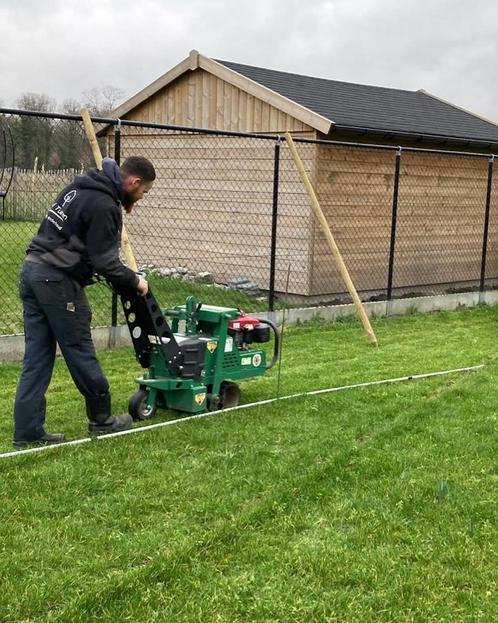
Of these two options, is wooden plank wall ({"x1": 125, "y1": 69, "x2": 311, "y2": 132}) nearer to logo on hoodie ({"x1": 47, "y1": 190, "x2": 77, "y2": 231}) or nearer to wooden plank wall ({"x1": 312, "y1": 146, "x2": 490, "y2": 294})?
wooden plank wall ({"x1": 312, "y1": 146, "x2": 490, "y2": 294})

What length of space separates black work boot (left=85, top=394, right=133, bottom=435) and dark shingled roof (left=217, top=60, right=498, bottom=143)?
21.8 ft

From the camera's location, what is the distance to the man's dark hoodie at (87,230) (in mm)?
4500

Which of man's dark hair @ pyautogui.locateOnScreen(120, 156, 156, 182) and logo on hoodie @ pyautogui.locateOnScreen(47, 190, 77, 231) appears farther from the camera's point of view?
man's dark hair @ pyautogui.locateOnScreen(120, 156, 156, 182)

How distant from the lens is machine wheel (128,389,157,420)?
17.4 ft

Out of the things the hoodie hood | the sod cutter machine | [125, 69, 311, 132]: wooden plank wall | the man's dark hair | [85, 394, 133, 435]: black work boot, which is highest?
[125, 69, 311, 132]: wooden plank wall

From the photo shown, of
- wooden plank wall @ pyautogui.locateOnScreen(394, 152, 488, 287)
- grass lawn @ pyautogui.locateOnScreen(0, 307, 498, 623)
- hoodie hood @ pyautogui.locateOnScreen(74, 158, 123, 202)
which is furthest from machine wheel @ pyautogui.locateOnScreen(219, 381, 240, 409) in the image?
wooden plank wall @ pyautogui.locateOnScreen(394, 152, 488, 287)

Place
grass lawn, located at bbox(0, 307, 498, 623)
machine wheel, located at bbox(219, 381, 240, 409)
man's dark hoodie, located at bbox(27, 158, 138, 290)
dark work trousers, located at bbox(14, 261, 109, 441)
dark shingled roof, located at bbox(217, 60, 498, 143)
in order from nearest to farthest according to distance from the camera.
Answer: grass lawn, located at bbox(0, 307, 498, 623)
man's dark hoodie, located at bbox(27, 158, 138, 290)
dark work trousers, located at bbox(14, 261, 109, 441)
machine wheel, located at bbox(219, 381, 240, 409)
dark shingled roof, located at bbox(217, 60, 498, 143)

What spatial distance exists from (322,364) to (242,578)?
4.28m

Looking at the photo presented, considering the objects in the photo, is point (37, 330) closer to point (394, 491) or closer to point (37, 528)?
point (37, 528)

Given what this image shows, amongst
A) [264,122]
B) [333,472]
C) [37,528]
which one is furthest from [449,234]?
[37,528]

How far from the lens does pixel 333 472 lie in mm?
4348

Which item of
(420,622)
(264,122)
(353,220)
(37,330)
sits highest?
(264,122)

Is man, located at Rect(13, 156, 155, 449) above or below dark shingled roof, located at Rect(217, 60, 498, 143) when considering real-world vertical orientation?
below

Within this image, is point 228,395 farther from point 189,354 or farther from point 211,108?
point 211,108
